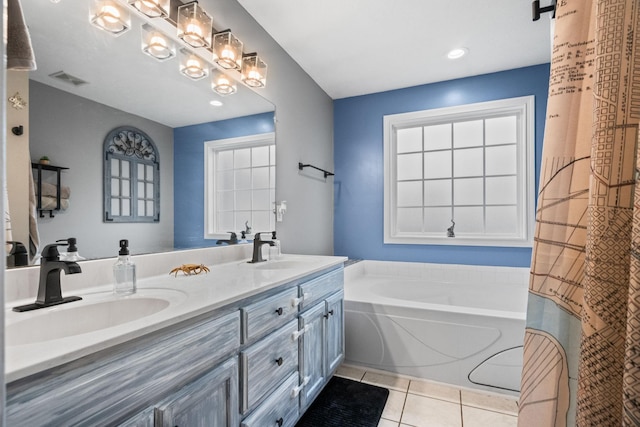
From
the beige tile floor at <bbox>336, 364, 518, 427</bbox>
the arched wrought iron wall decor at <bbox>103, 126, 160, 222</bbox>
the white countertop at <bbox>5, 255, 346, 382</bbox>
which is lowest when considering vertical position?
the beige tile floor at <bbox>336, 364, 518, 427</bbox>

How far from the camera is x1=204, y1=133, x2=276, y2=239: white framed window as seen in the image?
1.87 meters

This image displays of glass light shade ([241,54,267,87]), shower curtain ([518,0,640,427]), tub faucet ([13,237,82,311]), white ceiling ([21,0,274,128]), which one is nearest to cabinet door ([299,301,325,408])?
tub faucet ([13,237,82,311])

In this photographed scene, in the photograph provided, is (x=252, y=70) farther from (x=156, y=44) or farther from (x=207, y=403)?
(x=207, y=403)

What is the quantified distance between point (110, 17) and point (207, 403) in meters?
1.54

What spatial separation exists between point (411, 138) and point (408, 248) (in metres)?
1.21

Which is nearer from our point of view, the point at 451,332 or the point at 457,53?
the point at 451,332

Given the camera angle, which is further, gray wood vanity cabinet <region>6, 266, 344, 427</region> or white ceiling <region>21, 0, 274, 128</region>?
white ceiling <region>21, 0, 274, 128</region>

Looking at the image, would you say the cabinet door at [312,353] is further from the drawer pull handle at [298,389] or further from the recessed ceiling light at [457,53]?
the recessed ceiling light at [457,53]

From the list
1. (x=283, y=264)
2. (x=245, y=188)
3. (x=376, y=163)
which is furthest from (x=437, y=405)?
(x=376, y=163)

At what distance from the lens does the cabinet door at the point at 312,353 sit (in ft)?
5.33

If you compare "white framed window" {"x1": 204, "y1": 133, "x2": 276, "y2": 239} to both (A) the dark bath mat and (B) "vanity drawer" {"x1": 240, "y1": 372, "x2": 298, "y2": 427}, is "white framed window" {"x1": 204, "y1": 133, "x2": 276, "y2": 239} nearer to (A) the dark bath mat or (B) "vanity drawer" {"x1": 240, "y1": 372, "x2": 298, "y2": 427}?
(B) "vanity drawer" {"x1": 240, "y1": 372, "x2": 298, "y2": 427}

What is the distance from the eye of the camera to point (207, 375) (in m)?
1.00

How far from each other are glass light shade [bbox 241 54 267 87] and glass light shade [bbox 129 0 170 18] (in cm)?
65

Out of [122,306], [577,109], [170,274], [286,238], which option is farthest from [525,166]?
[122,306]
